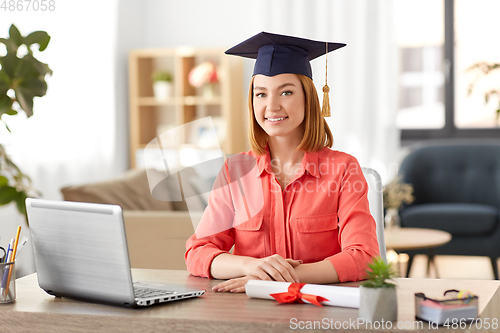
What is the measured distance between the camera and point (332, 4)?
16.3 ft

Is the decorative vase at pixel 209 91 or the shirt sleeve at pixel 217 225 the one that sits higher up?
the decorative vase at pixel 209 91

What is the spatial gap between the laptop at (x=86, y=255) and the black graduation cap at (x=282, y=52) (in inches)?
23.4

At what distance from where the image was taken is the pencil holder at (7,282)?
1.12 m

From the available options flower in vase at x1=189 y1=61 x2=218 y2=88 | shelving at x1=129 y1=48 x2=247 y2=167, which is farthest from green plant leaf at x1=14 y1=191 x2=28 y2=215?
flower in vase at x1=189 y1=61 x2=218 y2=88

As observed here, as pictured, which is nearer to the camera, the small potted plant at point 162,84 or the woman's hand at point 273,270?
the woman's hand at point 273,270

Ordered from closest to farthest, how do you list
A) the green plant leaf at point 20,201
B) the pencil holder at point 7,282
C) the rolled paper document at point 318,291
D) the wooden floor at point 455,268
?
the rolled paper document at point 318,291
the pencil holder at point 7,282
the green plant leaf at point 20,201
the wooden floor at point 455,268

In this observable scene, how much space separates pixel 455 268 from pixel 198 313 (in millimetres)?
3790

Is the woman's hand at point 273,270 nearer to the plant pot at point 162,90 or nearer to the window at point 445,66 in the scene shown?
the plant pot at point 162,90

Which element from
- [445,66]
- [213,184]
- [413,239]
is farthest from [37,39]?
[445,66]

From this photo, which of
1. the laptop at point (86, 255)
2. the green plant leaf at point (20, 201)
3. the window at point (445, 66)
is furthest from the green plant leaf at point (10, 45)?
the window at point (445, 66)

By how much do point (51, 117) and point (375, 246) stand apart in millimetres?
3158

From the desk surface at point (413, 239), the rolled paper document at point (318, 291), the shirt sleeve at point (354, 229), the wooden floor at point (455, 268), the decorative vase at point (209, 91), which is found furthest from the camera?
the decorative vase at point (209, 91)

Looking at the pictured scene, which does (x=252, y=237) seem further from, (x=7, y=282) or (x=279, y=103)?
(x=7, y=282)

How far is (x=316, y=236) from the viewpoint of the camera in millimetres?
1408
